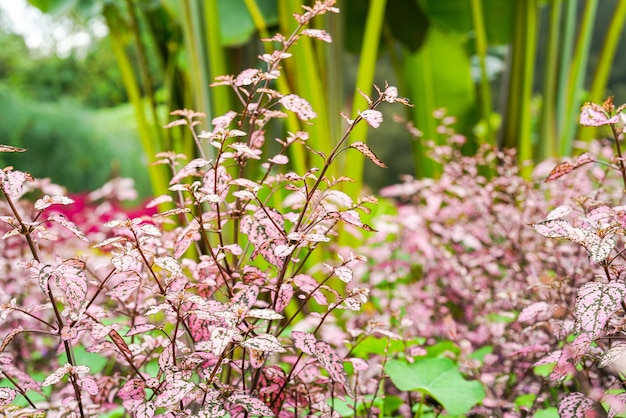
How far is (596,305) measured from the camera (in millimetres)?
510

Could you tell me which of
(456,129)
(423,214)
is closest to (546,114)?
(456,129)

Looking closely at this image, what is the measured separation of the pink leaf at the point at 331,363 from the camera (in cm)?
58

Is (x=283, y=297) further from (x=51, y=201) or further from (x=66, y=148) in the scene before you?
(x=66, y=148)

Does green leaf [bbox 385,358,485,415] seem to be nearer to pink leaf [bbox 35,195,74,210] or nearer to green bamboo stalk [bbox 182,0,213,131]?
pink leaf [bbox 35,195,74,210]

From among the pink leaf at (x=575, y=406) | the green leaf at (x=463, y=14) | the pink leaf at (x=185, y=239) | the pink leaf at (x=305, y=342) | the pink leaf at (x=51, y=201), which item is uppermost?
the green leaf at (x=463, y=14)

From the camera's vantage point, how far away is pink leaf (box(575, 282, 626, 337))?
1.64ft

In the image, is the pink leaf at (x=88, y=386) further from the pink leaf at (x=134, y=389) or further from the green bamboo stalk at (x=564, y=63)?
the green bamboo stalk at (x=564, y=63)

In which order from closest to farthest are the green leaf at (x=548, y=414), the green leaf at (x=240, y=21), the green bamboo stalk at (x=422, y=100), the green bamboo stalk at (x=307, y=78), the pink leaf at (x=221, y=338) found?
the pink leaf at (x=221, y=338), the green leaf at (x=548, y=414), the green bamboo stalk at (x=307, y=78), the green leaf at (x=240, y=21), the green bamboo stalk at (x=422, y=100)

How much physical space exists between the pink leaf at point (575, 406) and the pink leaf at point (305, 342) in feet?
0.86

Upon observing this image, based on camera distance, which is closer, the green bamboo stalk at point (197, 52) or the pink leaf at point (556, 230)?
the pink leaf at point (556, 230)

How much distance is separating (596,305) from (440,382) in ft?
1.43

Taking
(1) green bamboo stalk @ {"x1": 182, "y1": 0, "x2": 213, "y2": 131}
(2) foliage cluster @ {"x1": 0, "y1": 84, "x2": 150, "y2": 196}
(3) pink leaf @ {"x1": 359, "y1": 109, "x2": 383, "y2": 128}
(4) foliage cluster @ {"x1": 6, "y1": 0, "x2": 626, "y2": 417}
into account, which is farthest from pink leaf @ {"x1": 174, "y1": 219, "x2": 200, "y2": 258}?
(2) foliage cluster @ {"x1": 0, "y1": 84, "x2": 150, "y2": 196}

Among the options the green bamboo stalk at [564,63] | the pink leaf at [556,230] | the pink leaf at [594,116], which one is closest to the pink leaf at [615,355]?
the pink leaf at [556,230]

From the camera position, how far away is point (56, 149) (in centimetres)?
589
